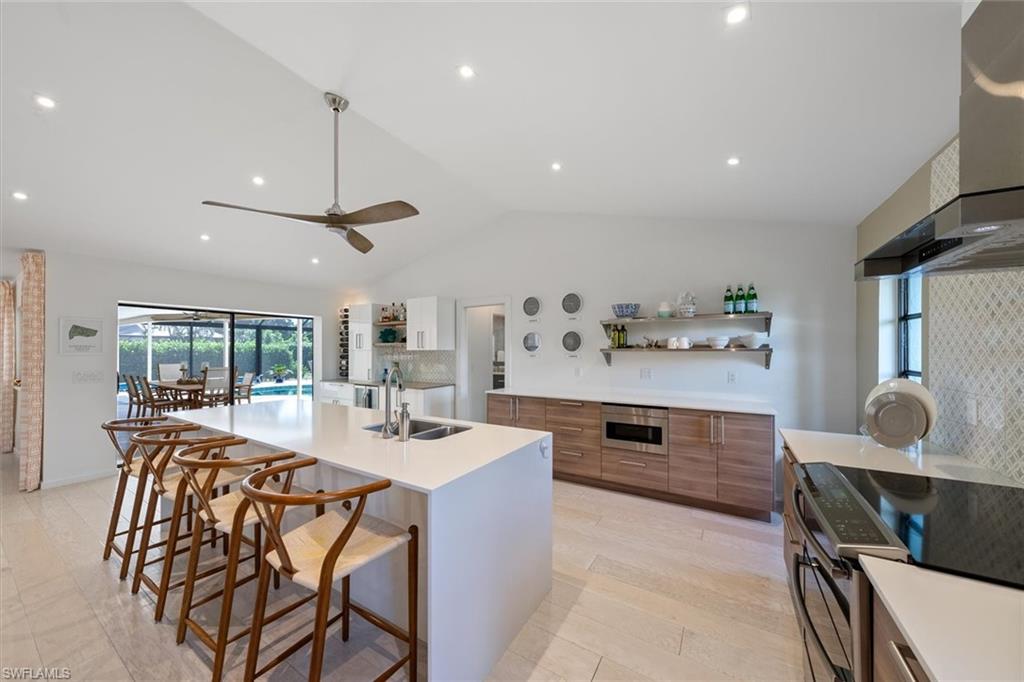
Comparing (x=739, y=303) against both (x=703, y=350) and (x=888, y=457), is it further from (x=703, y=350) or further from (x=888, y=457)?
(x=888, y=457)

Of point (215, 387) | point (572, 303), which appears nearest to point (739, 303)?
point (572, 303)

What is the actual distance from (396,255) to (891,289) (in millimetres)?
5326

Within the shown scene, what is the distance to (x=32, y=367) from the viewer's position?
3865 millimetres

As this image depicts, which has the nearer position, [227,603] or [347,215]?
[227,603]

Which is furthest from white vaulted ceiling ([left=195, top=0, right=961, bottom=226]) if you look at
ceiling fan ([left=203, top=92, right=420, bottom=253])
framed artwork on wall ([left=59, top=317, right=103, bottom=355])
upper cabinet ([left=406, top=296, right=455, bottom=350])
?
framed artwork on wall ([left=59, top=317, right=103, bottom=355])

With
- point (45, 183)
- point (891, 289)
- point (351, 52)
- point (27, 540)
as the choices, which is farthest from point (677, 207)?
point (27, 540)

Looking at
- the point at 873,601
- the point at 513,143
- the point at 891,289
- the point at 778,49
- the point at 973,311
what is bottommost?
the point at 873,601

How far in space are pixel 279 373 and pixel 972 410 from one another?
24.4 feet

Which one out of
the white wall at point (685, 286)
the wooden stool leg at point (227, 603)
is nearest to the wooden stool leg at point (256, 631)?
the wooden stool leg at point (227, 603)

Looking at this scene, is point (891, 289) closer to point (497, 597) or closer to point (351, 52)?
point (497, 597)

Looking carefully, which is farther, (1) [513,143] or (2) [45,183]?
(2) [45,183]

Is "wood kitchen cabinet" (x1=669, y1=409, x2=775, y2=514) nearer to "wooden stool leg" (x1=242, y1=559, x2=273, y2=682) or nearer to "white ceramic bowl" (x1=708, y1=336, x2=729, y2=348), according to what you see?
"white ceramic bowl" (x1=708, y1=336, x2=729, y2=348)

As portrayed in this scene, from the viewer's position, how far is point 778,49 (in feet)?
5.18

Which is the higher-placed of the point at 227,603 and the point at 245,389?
the point at 245,389
